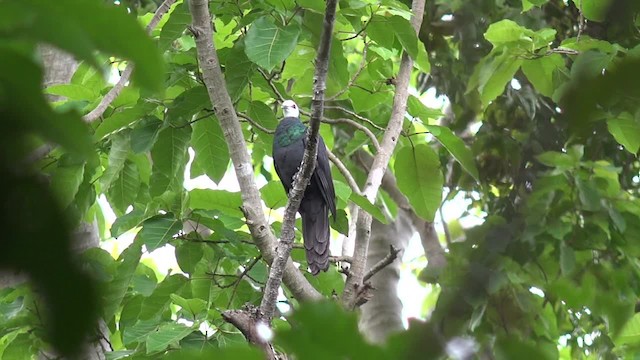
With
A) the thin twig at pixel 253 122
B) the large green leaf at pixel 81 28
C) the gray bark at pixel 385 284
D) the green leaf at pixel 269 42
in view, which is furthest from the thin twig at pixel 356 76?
the large green leaf at pixel 81 28

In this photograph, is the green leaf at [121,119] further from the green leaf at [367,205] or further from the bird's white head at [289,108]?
the green leaf at [367,205]

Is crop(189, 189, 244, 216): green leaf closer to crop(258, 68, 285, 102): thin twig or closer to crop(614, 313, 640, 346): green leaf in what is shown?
crop(258, 68, 285, 102): thin twig

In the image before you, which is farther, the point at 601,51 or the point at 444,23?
the point at 444,23

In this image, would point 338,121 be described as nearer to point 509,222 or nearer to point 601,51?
point 601,51

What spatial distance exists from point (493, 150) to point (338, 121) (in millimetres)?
643

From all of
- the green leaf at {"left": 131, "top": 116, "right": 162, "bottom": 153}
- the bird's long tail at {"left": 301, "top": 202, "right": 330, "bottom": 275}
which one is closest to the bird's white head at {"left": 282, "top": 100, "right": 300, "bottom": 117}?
the bird's long tail at {"left": 301, "top": 202, "right": 330, "bottom": 275}

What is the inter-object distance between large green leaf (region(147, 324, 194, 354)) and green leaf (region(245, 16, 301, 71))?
35.1 inches

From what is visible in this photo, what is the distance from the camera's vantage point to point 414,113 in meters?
3.64

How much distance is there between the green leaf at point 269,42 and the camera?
299 cm

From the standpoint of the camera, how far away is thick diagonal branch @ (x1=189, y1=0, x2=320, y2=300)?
295cm

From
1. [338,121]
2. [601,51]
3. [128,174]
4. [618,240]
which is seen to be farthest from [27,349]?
[618,240]

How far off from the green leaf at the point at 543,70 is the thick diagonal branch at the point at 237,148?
120 centimetres

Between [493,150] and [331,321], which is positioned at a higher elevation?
[331,321]

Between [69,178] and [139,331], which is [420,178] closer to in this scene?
[139,331]
